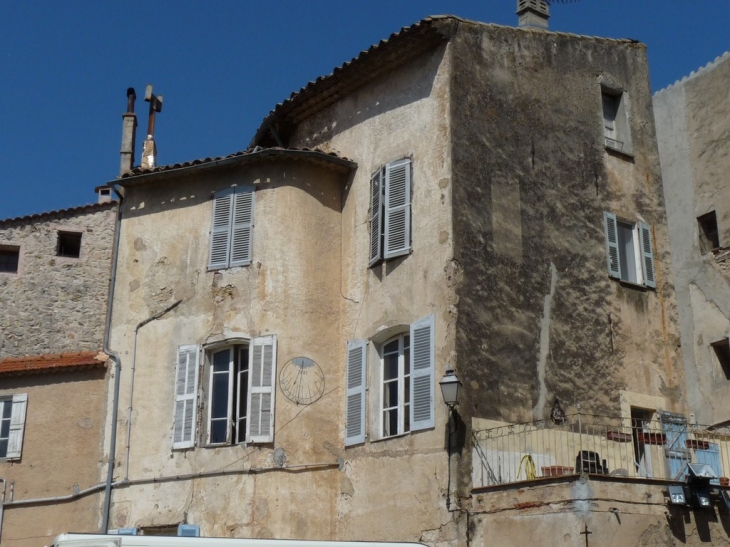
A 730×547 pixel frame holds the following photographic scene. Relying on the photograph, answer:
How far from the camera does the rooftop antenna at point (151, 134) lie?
2215cm

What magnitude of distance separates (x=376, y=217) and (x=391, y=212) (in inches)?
15.1

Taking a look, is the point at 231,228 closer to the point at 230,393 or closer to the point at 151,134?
the point at 230,393

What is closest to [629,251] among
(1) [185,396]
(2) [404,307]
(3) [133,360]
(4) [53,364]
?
(2) [404,307]

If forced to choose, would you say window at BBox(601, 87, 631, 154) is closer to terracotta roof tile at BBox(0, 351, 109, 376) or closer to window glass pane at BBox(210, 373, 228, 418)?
window glass pane at BBox(210, 373, 228, 418)

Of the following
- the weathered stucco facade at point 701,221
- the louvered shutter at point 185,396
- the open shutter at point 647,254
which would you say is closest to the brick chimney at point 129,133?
the louvered shutter at point 185,396

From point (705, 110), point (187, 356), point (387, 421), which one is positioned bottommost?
point (387, 421)

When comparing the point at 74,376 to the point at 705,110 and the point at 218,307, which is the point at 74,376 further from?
the point at 705,110

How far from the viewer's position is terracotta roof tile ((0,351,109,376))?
18922mm

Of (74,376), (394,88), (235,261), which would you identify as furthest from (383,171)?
(74,376)

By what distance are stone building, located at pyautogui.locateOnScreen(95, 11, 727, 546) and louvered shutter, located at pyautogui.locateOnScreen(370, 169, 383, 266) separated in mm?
54

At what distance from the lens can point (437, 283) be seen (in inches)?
665

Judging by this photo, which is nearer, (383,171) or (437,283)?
(437,283)

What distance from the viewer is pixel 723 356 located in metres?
23.1

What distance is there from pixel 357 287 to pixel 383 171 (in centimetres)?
206
